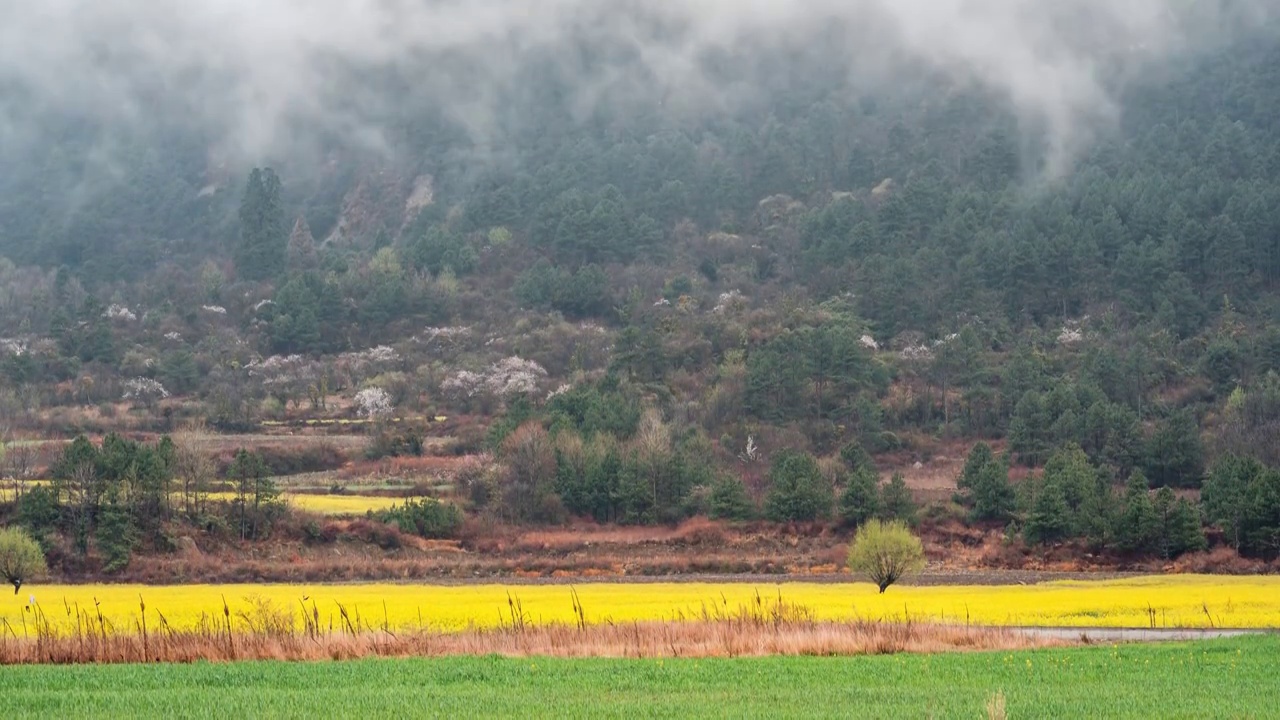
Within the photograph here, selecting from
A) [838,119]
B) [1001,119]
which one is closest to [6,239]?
[838,119]

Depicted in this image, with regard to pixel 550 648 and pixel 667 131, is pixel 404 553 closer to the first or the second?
pixel 550 648

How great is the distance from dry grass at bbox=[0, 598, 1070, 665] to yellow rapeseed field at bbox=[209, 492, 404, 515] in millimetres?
47553

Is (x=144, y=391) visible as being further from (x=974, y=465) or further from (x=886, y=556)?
(x=886, y=556)

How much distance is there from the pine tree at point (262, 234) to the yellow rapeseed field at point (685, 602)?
109710mm

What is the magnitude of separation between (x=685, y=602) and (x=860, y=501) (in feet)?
95.3

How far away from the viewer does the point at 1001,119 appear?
180 metres

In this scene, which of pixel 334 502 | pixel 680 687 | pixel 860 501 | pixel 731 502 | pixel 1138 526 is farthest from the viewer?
pixel 334 502

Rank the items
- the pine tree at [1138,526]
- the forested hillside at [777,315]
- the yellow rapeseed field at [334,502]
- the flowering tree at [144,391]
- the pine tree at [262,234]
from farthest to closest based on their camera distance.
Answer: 1. the pine tree at [262,234]
2. the flowering tree at [144,391]
3. the forested hillside at [777,315]
4. the yellow rapeseed field at [334,502]
5. the pine tree at [1138,526]

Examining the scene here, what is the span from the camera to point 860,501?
74.5m

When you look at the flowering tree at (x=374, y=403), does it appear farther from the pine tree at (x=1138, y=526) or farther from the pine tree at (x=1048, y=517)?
the pine tree at (x=1138, y=526)

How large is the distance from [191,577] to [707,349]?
61.1 meters

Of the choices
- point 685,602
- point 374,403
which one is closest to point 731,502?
point 685,602

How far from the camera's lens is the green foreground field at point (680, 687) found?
2039 cm

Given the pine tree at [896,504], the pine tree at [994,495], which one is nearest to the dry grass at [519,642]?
the pine tree at [896,504]
